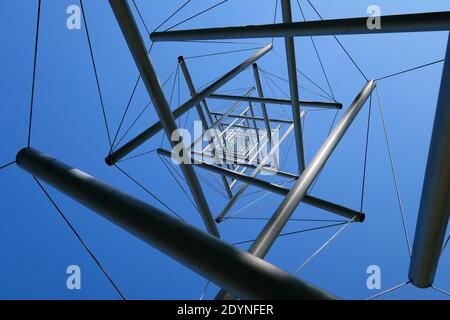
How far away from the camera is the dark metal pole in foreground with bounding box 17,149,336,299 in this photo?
247 cm

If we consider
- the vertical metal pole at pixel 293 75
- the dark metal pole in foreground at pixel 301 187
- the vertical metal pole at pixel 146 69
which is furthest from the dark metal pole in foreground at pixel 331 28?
the dark metal pole in foreground at pixel 301 187

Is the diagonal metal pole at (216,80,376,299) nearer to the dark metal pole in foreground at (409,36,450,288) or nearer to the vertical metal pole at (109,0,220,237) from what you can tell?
the vertical metal pole at (109,0,220,237)

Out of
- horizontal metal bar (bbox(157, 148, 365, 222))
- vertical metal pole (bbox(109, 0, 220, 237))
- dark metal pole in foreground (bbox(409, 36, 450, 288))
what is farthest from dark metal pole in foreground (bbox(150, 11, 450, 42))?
horizontal metal bar (bbox(157, 148, 365, 222))

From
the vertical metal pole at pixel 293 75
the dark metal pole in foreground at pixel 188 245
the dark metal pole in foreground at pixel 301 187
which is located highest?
the vertical metal pole at pixel 293 75

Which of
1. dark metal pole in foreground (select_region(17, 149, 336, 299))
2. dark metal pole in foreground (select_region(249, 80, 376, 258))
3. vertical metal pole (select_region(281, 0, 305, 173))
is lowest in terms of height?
dark metal pole in foreground (select_region(17, 149, 336, 299))

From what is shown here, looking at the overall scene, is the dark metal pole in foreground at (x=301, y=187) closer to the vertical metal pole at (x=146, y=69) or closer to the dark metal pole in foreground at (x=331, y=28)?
the vertical metal pole at (x=146, y=69)

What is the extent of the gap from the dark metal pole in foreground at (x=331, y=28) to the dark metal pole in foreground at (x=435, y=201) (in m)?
0.57

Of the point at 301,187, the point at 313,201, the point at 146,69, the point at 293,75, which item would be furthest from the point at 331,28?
the point at 313,201

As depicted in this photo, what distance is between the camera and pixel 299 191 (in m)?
5.41

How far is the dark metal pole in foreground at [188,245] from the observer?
2.47m

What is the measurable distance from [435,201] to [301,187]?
201cm

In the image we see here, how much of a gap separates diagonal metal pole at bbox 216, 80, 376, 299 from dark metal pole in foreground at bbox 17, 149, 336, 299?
3.88 feet
